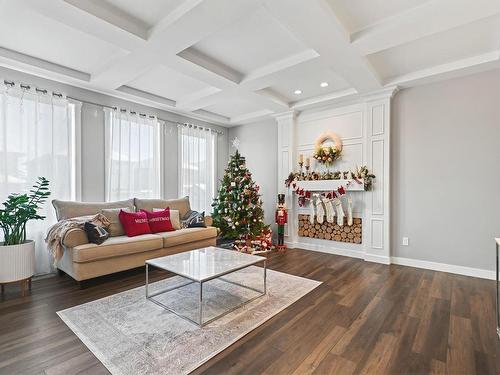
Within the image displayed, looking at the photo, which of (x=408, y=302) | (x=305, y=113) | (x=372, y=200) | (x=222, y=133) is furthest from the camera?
(x=222, y=133)

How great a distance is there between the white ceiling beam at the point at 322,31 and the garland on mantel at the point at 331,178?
1591 mm

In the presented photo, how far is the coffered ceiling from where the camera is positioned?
235 centimetres

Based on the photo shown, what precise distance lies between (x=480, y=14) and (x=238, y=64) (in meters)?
2.55

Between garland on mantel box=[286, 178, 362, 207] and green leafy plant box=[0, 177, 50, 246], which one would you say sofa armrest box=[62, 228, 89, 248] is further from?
garland on mantel box=[286, 178, 362, 207]

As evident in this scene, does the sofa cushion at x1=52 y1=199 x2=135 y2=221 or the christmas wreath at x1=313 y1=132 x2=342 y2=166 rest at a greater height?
the christmas wreath at x1=313 y1=132 x2=342 y2=166

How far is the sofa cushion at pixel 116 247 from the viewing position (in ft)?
9.97

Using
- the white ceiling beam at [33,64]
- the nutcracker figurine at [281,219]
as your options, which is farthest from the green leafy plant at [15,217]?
the nutcracker figurine at [281,219]

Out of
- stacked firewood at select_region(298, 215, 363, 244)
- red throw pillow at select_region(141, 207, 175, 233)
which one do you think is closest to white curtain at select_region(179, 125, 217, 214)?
red throw pillow at select_region(141, 207, 175, 233)

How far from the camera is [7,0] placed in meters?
2.26

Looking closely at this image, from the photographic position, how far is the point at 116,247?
3.30 m

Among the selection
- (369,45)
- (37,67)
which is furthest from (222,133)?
(369,45)

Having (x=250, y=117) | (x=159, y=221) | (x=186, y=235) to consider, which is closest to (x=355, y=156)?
(x=250, y=117)

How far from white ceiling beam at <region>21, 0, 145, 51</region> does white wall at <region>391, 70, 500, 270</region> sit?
156 inches

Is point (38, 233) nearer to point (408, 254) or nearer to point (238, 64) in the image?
point (238, 64)
